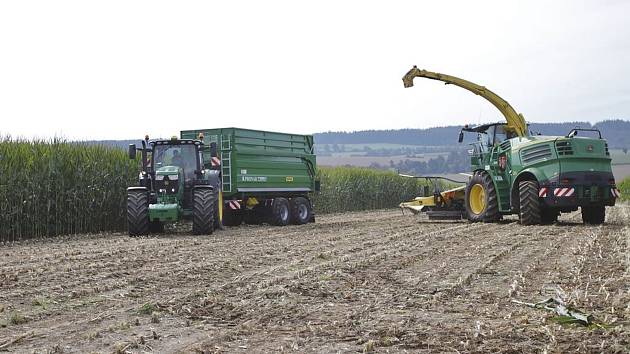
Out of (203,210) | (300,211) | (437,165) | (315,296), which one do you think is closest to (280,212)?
(300,211)

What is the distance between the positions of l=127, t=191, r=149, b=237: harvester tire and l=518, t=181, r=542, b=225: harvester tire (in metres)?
8.57

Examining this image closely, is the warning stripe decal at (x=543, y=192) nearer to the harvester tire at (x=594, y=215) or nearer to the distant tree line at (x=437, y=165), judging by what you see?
the harvester tire at (x=594, y=215)

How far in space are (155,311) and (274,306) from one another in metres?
1.08

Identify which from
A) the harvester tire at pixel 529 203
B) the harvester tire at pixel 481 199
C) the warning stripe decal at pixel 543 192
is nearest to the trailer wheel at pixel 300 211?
the harvester tire at pixel 481 199

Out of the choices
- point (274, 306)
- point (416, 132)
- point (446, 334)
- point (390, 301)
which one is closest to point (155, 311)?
point (274, 306)

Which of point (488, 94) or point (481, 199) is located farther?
point (488, 94)

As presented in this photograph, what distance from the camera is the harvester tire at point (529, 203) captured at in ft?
56.4

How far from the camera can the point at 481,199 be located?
771 inches

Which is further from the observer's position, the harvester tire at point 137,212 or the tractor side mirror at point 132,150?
the tractor side mirror at point 132,150

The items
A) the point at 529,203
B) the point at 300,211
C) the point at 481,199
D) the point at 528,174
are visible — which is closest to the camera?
the point at 529,203

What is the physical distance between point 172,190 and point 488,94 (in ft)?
31.0

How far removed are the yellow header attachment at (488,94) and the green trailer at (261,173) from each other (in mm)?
4022

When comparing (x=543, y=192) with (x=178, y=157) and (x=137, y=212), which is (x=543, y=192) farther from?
(x=137, y=212)

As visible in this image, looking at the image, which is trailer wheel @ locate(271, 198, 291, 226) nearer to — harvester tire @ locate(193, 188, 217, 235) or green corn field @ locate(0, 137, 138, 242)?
green corn field @ locate(0, 137, 138, 242)
